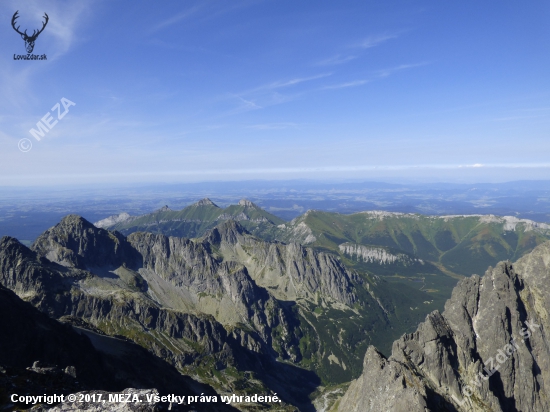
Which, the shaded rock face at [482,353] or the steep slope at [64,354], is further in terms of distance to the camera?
the steep slope at [64,354]

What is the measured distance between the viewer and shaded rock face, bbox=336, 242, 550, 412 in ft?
253

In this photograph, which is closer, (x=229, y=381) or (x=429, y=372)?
(x=429, y=372)

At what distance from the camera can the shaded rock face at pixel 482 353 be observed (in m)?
77.1

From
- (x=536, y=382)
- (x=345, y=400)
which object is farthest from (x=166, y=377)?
(x=536, y=382)

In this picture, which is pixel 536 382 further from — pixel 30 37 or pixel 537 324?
pixel 30 37

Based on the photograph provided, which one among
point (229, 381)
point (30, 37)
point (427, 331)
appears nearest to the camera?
point (30, 37)

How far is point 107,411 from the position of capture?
26641 millimetres

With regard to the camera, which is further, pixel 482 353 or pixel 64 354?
pixel 482 353

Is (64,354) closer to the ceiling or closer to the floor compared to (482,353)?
closer to the ceiling

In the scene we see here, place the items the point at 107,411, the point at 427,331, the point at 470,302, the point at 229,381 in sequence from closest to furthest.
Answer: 1. the point at 107,411
2. the point at 427,331
3. the point at 470,302
4. the point at 229,381

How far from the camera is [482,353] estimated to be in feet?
302

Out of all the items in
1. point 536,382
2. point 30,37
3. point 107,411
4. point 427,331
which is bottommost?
point 536,382

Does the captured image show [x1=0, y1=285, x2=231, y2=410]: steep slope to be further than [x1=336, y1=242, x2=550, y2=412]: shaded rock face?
Yes

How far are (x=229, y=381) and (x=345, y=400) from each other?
110012mm
